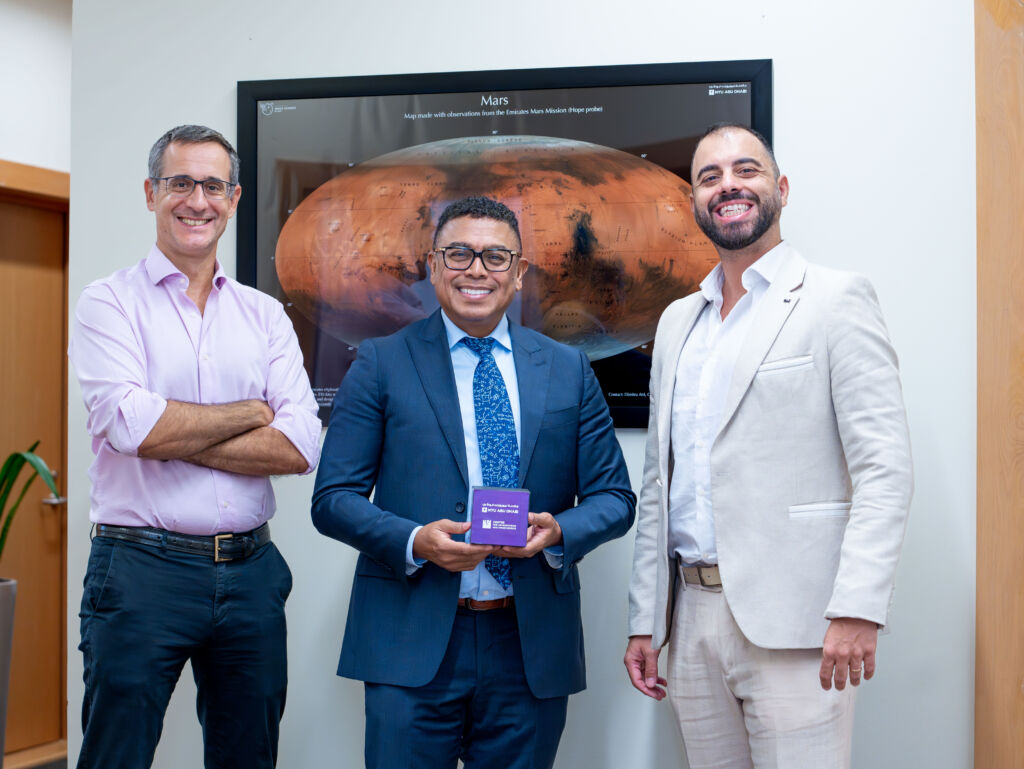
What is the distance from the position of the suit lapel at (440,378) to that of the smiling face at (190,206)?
1.96 ft

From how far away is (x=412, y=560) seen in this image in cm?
188

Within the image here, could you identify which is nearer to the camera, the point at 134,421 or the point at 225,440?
the point at 134,421

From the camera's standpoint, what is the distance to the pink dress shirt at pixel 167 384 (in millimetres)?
2051

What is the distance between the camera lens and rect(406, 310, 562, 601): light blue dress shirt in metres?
1.95

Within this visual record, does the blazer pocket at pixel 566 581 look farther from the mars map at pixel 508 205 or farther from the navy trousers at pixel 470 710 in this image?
the mars map at pixel 508 205

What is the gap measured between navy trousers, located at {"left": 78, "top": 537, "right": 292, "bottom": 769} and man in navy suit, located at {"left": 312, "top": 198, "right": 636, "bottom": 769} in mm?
308

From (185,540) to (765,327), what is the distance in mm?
1376

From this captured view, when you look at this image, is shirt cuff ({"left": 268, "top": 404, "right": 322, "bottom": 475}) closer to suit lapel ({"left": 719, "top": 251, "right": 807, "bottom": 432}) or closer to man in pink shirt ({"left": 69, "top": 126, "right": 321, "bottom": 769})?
man in pink shirt ({"left": 69, "top": 126, "right": 321, "bottom": 769})

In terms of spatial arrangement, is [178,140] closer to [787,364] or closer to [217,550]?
[217,550]

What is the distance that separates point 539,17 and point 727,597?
189cm

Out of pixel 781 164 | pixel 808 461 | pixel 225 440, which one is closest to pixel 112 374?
pixel 225 440

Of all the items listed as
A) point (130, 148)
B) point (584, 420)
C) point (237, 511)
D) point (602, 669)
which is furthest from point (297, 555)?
point (130, 148)

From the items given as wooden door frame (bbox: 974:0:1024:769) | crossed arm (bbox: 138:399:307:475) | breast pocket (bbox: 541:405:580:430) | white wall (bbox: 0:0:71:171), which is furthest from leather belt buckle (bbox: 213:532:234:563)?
white wall (bbox: 0:0:71:171)

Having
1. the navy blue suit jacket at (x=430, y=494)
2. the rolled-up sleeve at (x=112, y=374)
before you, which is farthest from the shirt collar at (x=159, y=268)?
the navy blue suit jacket at (x=430, y=494)
